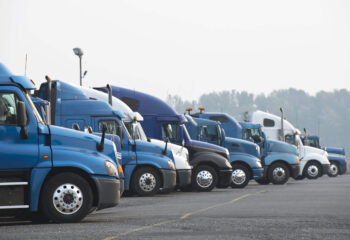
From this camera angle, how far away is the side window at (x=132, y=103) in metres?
25.9

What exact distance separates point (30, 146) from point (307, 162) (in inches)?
1084

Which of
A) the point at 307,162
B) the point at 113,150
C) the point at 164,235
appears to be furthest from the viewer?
the point at 307,162

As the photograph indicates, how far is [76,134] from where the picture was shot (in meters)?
13.8

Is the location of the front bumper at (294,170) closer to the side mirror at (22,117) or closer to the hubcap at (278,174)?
the hubcap at (278,174)

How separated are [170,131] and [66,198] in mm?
12766

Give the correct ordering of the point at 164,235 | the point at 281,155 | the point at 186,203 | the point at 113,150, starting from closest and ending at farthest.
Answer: the point at 164,235
the point at 113,150
the point at 186,203
the point at 281,155

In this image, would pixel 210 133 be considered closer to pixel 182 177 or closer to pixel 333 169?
pixel 182 177

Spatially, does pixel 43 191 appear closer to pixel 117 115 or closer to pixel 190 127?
pixel 117 115

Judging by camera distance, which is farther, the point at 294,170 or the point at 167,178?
the point at 294,170

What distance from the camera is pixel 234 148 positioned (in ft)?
99.6

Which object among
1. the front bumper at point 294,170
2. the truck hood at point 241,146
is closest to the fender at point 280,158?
the front bumper at point 294,170

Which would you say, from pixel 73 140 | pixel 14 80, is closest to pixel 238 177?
pixel 73 140

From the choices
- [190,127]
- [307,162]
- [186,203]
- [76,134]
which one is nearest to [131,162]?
[186,203]

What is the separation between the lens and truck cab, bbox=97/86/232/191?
2600cm
